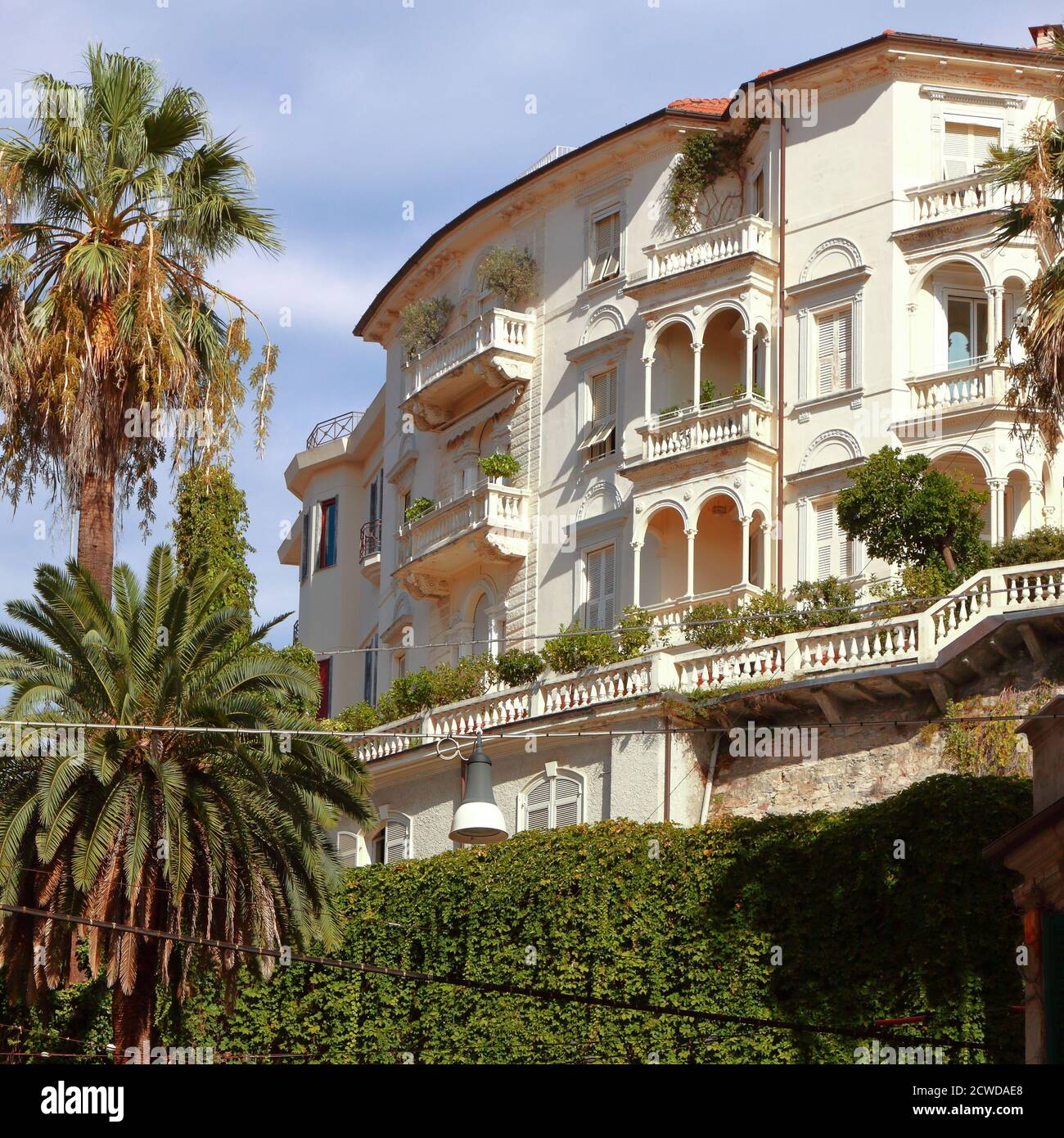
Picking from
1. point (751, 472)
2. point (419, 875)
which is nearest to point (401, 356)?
point (751, 472)

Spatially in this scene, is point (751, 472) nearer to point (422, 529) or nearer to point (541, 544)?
point (541, 544)

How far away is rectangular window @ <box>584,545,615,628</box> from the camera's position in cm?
4384

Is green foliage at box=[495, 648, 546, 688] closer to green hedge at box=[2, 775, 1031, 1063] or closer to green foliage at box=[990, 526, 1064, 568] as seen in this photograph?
green hedge at box=[2, 775, 1031, 1063]

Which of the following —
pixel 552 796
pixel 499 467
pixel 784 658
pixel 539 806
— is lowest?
pixel 539 806

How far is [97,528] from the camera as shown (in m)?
30.4

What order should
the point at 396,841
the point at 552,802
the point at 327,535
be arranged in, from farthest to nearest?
the point at 327,535 < the point at 396,841 < the point at 552,802

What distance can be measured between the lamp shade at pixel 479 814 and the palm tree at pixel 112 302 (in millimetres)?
11198

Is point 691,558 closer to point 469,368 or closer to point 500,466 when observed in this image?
point 500,466

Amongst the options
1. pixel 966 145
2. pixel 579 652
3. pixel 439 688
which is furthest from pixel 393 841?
pixel 966 145

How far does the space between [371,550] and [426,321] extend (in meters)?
6.74

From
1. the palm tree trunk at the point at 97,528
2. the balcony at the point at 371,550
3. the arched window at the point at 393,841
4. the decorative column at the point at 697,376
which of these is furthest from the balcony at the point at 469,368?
the palm tree trunk at the point at 97,528

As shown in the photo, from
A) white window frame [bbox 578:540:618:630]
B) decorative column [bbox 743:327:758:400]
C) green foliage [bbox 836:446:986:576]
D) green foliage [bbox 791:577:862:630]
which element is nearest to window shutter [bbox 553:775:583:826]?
green foliage [bbox 791:577:862:630]

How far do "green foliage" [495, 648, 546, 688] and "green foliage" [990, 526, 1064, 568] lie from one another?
841cm
